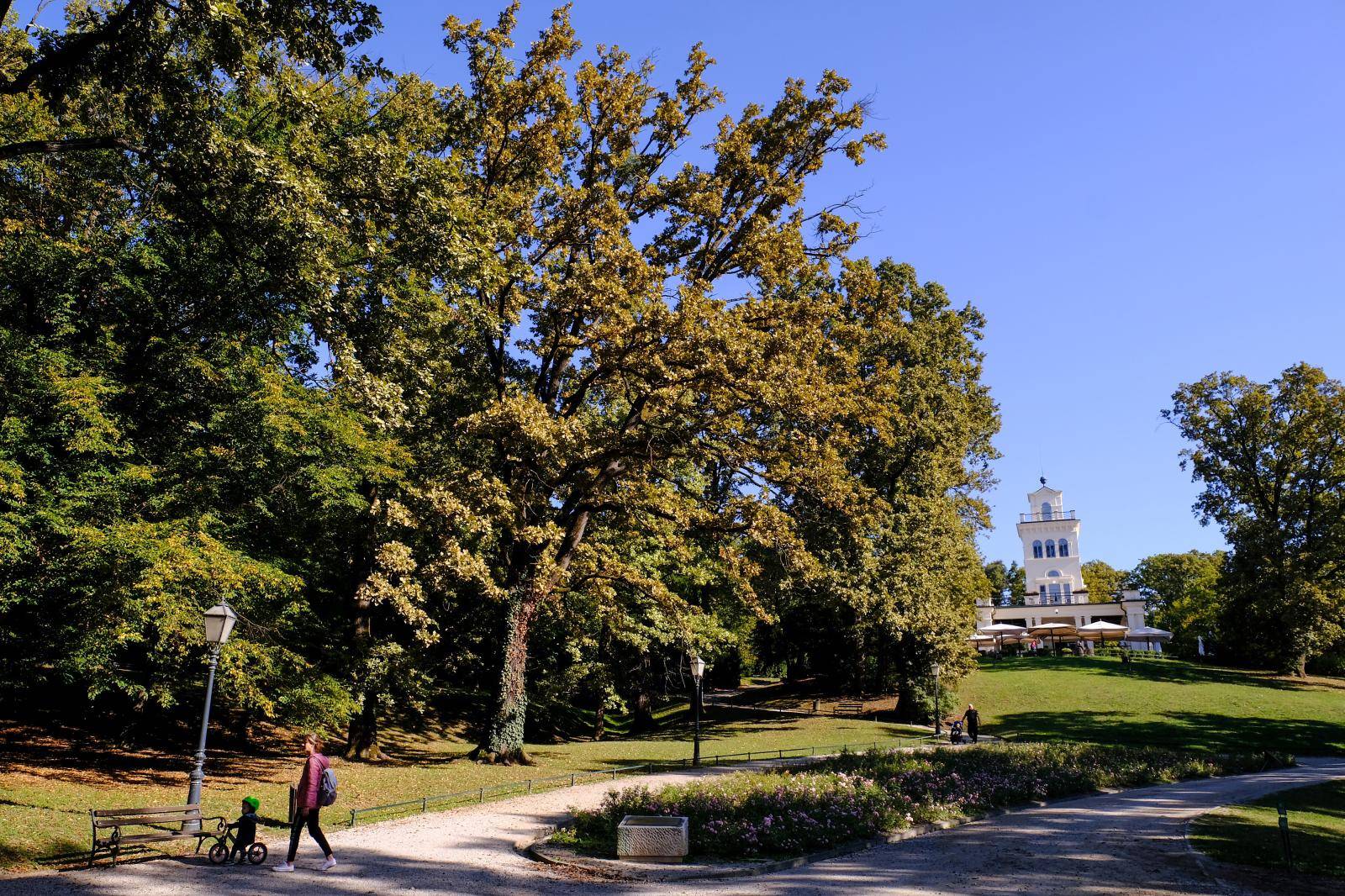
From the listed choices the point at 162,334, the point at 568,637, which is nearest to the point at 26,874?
the point at 162,334

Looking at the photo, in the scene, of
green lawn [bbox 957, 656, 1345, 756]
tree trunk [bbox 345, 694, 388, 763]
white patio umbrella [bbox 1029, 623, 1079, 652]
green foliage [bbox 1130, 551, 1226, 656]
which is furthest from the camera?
green foliage [bbox 1130, 551, 1226, 656]

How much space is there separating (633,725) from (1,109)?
106 ft

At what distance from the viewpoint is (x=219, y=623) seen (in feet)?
41.0

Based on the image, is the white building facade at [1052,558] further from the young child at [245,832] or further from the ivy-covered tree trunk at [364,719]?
the young child at [245,832]

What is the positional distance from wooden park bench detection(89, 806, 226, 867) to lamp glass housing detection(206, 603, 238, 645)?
243 cm

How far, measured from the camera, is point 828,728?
3328cm

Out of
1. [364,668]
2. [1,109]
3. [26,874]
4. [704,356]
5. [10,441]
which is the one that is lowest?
[26,874]

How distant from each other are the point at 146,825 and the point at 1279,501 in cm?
5634

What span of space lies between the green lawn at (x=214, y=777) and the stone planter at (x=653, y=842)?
17.7 ft

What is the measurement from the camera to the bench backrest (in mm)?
10906

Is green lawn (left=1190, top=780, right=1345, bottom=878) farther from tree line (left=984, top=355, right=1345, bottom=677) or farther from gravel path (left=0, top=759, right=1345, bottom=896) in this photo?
tree line (left=984, top=355, right=1345, bottom=677)

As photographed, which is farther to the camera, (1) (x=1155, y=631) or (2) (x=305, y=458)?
(1) (x=1155, y=631)

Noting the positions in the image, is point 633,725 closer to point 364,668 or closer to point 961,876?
point 364,668

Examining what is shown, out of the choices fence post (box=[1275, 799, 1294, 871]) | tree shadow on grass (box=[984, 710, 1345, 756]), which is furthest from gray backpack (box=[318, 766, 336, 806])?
tree shadow on grass (box=[984, 710, 1345, 756])
